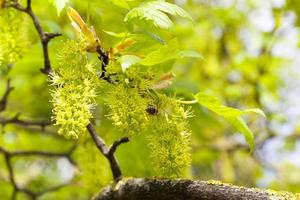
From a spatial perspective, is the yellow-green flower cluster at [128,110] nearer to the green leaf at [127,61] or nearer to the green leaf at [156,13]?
the green leaf at [127,61]

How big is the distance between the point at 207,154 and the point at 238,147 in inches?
16.5

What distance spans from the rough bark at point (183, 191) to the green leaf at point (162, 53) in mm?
298

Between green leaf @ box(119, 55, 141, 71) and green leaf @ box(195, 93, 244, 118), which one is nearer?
green leaf @ box(119, 55, 141, 71)

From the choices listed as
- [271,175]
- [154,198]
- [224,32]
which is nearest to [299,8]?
[224,32]

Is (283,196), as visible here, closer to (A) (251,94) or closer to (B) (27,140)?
(B) (27,140)

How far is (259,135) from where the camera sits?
155 inches

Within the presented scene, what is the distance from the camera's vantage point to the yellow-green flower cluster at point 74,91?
4.07 ft

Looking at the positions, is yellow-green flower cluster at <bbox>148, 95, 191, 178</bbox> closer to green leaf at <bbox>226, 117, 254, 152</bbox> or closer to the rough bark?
the rough bark

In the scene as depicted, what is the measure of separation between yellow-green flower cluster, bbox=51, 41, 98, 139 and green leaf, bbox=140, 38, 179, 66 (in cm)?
13

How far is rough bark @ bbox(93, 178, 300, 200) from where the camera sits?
49.8 inches

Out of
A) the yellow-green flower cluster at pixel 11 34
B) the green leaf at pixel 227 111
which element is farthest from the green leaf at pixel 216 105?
the yellow-green flower cluster at pixel 11 34

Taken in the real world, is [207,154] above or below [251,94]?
below

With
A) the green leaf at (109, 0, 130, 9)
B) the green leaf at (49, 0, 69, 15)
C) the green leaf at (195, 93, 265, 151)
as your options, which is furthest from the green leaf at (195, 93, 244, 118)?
the green leaf at (49, 0, 69, 15)

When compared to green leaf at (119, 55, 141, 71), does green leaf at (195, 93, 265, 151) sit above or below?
below
